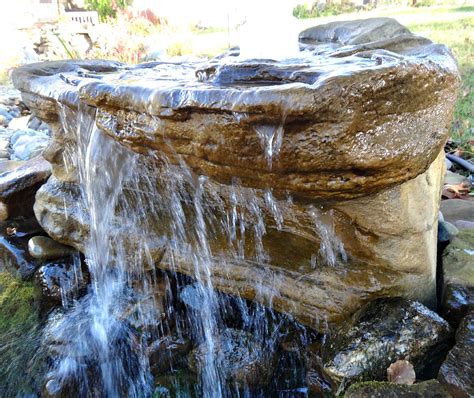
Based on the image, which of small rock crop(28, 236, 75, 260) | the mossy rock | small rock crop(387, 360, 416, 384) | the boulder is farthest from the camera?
the boulder

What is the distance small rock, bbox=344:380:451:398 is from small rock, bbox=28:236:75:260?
7.95 feet

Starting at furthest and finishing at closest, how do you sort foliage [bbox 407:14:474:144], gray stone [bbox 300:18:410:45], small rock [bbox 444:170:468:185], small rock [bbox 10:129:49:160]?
small rock [bbox 10:129:49:160] < foliage [bbox 407:14:474:144] < small rock [bbox 444:170:468:185] < gray stone [bbox 300:18:410:45]

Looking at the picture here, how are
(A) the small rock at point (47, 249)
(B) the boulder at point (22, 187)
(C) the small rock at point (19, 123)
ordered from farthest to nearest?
(C) the small rock at point (19, 123) → (B) the boulder at point (22, 187) → (A) the small rock at point (47, 249)

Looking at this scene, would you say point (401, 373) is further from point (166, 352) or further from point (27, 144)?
point (27, 144)

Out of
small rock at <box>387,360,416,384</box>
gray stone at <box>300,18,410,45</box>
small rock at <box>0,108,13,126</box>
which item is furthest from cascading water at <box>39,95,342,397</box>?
small rock at <box>0,108,13,126</box>

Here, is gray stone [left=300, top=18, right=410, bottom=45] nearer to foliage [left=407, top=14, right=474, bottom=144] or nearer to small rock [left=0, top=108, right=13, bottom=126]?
foliage [left=407, top=14, right=474, bottom=144]

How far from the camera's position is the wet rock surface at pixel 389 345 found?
7.18ft

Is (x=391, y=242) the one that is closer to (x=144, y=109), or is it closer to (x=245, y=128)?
(x=245, y=128)

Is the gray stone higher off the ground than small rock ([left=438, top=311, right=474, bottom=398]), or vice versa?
the gray stone

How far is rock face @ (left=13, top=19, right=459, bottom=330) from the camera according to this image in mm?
1600

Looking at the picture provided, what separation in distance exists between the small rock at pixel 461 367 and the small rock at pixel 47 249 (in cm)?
270

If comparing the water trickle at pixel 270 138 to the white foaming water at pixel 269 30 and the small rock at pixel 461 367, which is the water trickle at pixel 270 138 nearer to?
the small rock at pixel 461 367

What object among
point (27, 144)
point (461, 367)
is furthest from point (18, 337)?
point (27, 144)

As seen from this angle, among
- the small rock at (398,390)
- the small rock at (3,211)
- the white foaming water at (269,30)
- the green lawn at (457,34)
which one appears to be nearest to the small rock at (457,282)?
the small rock at (398,390)
